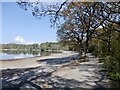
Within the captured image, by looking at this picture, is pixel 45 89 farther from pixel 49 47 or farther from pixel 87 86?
pixel 49 47

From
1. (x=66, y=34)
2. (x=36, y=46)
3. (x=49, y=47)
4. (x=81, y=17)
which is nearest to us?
(x=81, y=17)

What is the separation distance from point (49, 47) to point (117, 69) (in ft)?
382

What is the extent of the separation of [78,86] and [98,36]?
1993 centimetres

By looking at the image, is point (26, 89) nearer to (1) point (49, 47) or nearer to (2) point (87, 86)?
(2) point (87, 86)

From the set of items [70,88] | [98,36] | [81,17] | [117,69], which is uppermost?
[81,17]

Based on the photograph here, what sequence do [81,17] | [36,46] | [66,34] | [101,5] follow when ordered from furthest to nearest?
[36,46] → [66,34] → [81,17] → [101,5]

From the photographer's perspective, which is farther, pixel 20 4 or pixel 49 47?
pixel 49 47

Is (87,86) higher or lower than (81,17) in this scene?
lower

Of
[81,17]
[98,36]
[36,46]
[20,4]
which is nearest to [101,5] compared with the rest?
[20,4]

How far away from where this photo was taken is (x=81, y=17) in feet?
81.9

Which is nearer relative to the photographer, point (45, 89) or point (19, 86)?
point (45, 89)

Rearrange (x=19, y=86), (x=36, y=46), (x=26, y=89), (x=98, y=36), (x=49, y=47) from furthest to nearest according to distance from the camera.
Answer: (x=36, y=46)
(x=49, y=47)
(x=98, y=36)
(x=19, y=86)
(x=26, y=89)

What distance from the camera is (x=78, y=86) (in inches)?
393

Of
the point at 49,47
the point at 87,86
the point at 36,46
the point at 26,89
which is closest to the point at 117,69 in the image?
the point at 87,86
